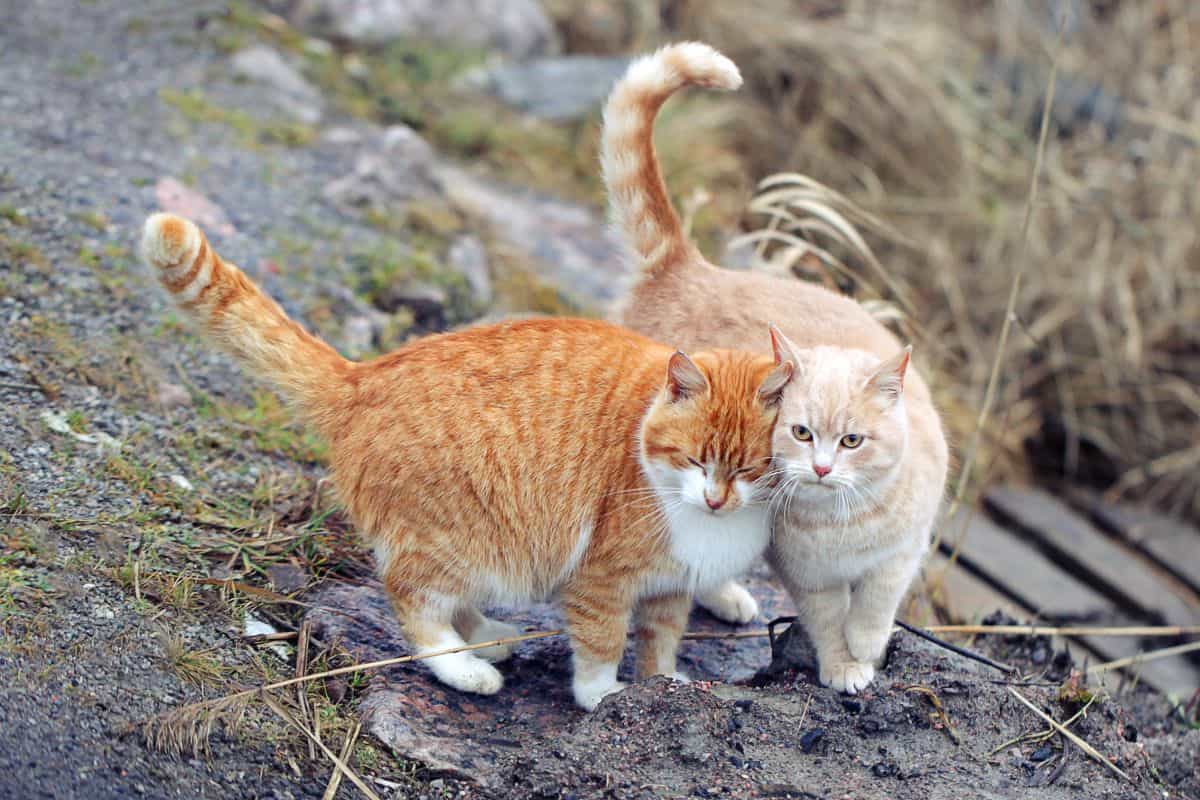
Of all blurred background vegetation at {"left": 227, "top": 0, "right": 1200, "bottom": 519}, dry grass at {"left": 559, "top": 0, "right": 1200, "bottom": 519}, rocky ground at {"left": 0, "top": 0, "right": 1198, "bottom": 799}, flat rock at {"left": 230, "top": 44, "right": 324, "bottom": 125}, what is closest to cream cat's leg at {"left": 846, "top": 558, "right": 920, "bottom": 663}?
rocky ground at {"left": 0, "top": 0, "right": 1198, "bottom": 799}

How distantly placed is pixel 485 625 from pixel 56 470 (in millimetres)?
1053

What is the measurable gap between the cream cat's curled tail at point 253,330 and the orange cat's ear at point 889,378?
1188 millimetres

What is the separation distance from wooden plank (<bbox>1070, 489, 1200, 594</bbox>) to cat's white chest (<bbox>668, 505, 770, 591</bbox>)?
120 inches

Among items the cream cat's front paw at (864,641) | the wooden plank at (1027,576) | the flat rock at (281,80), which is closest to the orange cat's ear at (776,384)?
the cream cat's front paw at (864,641)

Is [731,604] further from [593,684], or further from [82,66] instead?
[82,66]

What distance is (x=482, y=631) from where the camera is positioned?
2916 millimetres

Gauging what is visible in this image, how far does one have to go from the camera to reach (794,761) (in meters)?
2.39

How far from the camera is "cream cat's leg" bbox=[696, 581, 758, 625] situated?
3131 mm

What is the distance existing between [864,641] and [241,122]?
330 cm

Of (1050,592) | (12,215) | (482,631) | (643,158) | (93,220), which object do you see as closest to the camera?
(482,631)

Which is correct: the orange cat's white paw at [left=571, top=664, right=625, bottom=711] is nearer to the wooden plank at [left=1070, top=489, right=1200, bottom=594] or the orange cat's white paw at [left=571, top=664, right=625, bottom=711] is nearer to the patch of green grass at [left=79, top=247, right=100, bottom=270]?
the patch of green grass at [left=79, top=247, right=100, bottom=270]

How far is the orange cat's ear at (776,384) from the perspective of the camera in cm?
249

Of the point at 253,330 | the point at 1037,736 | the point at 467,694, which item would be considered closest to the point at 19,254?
the point at 253,330

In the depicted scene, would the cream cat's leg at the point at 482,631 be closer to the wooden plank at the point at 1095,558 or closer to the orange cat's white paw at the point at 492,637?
the orange cat's white paw at the point at 492,637
